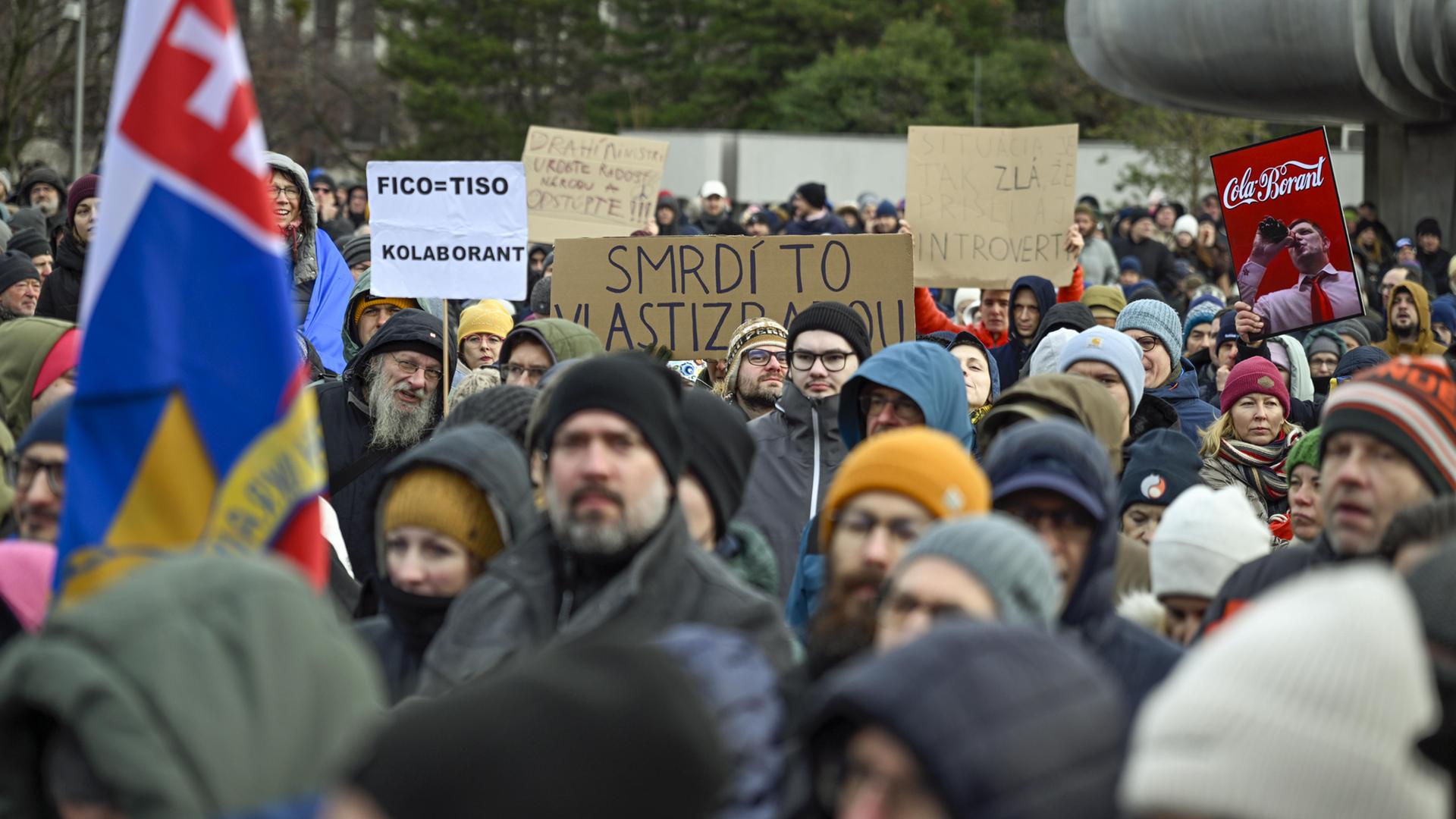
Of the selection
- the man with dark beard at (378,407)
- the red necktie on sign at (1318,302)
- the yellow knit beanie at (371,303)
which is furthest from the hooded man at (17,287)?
the red necktie on sign at (1318,302)

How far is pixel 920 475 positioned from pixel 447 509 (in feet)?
3.63

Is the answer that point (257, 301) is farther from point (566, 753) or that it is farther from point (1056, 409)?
point (1056, 409)

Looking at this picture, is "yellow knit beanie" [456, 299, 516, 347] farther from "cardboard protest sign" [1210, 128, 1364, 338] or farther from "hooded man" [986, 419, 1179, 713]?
"hooded man" [986, 419, 1179, 713]

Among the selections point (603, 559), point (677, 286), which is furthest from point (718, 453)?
point (677, 286)

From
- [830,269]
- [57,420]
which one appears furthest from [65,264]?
[57,420]

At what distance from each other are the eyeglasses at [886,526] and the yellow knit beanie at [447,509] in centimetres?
90

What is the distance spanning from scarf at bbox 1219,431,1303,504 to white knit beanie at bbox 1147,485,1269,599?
2.79 meters

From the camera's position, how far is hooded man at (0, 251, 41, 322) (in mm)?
9211

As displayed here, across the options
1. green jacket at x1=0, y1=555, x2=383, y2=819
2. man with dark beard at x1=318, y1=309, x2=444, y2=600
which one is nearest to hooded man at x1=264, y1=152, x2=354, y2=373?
man with dark beard at x1=318, y1=309, x2=444, y2=600

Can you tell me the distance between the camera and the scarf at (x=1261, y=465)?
7.46m

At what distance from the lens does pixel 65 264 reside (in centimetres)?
948

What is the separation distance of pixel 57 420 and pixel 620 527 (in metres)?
1.36

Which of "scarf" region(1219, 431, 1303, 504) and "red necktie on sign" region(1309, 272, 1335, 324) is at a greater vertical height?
"red necktie on sign" region(1309, 272, 1335, 324)

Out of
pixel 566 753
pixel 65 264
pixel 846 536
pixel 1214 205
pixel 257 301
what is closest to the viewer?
pixel 566 753
